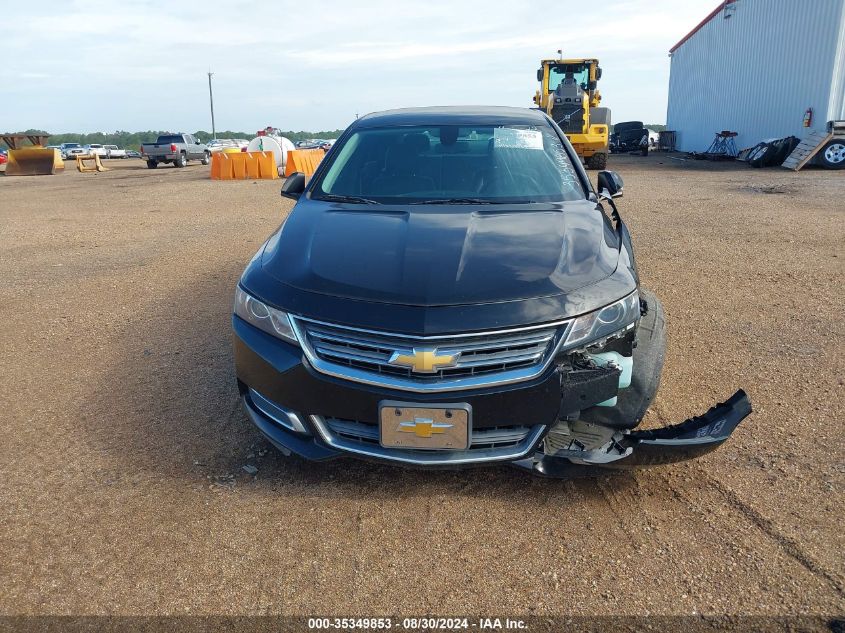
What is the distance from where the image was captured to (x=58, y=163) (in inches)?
1237

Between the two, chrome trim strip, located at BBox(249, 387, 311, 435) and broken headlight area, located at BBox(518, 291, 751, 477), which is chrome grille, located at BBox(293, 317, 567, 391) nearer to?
broken headlight area, located at BBox(518, 291, 751, 477)

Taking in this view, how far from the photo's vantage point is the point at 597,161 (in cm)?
2078

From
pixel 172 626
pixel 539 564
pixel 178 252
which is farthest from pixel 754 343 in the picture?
pixel 178 252

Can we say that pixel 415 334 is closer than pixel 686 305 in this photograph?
→ Yes

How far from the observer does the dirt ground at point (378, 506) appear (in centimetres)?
224

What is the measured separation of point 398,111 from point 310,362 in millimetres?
2701

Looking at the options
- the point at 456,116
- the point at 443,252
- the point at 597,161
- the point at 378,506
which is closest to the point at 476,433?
the point at 378,506

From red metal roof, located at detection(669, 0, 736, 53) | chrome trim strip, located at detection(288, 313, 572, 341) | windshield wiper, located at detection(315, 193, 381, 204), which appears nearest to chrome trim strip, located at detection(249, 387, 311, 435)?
chrome trim strip, located at detection(288, 313, 572, 341)

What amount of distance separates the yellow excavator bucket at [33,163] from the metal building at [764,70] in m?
30.2

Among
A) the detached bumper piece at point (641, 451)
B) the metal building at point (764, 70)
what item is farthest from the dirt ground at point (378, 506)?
the metal building at point (764, 70)

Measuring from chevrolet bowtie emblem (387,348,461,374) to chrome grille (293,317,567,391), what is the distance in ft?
0.03

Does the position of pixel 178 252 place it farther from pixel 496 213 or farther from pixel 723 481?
pixel 723 481

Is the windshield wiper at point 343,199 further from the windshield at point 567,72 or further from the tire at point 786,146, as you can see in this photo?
the tire at point 786,146

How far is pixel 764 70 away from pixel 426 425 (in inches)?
1060
